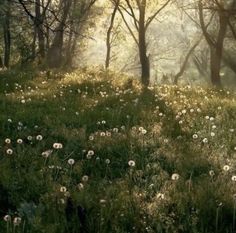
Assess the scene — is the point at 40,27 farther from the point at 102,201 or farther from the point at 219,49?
the point at 102,201

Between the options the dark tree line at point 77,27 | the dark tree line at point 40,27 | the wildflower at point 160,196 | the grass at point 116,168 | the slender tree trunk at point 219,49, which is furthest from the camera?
the slender tree trunk at point 219,49

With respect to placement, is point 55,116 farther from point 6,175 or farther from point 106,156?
point 6,175

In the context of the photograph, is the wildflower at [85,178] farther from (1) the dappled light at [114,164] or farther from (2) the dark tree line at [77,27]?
(2) the dark tree line at [77,27]

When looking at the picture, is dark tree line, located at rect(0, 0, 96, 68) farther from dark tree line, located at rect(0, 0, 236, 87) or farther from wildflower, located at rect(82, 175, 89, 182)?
wildflower, located at rect(82, 175, 89, 182)

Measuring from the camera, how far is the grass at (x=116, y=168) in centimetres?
477

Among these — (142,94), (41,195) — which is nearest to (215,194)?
(41,195)

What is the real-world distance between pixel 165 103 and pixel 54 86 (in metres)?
4.91

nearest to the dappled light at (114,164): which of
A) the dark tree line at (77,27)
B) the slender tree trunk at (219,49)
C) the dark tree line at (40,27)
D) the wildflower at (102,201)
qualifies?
the wildflower at (102,201)

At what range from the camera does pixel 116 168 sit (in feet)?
21.9

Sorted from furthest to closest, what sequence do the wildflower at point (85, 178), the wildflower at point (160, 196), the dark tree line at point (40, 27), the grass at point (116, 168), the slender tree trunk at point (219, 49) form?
the slender tree trunk at point (219, 49)
the dark tree line at point (40, 27)
the wildflower at point (85, 178)
the wildflower at point (160, 196)
the grass at point (116, 168)

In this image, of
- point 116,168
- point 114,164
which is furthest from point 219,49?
point 116,168

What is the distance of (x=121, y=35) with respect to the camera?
7188 centimetres

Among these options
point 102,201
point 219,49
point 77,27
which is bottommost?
point 102,201

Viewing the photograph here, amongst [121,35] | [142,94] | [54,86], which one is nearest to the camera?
[142,94]
